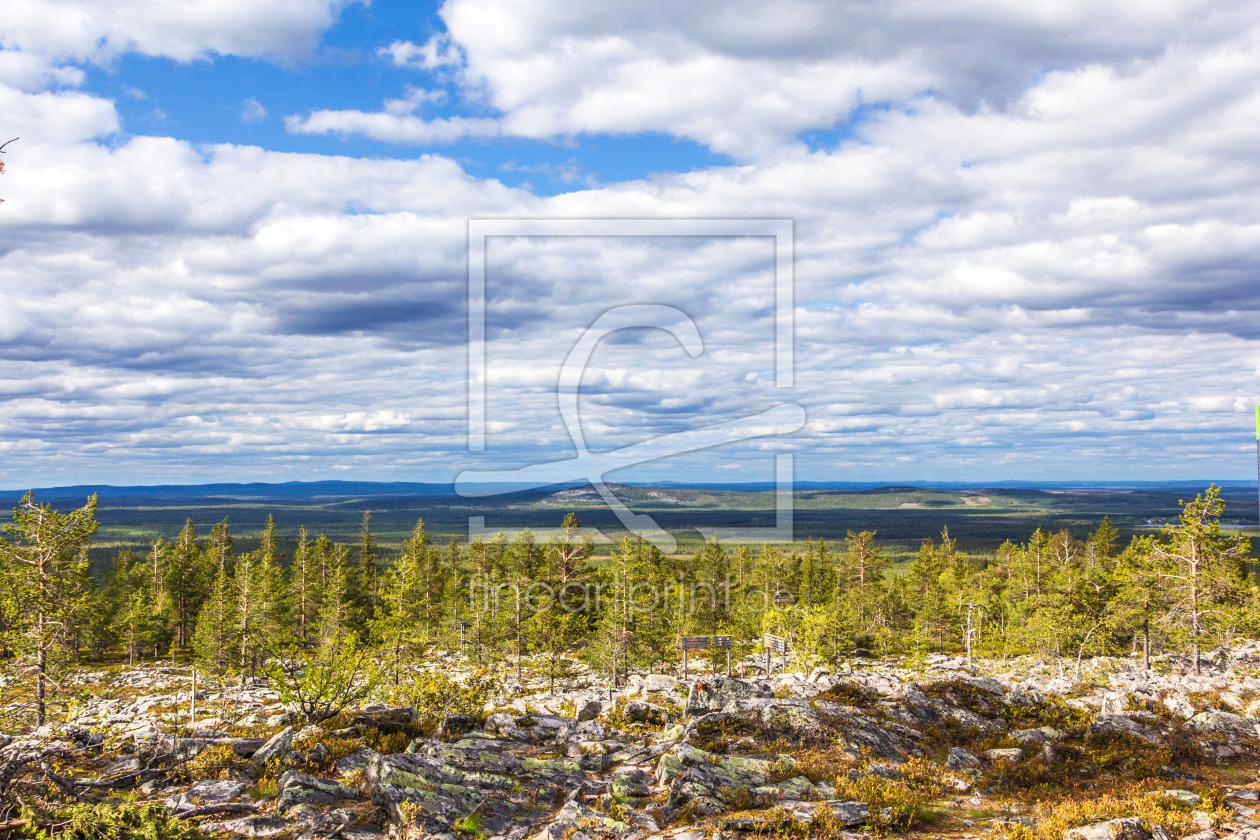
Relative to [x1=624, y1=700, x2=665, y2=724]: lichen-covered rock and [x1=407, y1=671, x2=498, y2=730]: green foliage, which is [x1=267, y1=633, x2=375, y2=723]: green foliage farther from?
[x1=624, y1=700, x2=665, y2=724]: lichen-covered rock

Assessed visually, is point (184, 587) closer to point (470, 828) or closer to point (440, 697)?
point (440, 697)

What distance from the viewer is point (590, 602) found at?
2891 inches

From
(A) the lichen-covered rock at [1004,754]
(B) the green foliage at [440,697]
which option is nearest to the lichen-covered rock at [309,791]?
(B) the green foliage at [440,697]

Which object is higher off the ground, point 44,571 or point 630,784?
point 44,571

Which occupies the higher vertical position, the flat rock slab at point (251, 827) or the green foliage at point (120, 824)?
the green foliage at point (120, 824)

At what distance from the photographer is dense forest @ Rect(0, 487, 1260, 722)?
37.9m

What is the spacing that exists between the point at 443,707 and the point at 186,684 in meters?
55.7

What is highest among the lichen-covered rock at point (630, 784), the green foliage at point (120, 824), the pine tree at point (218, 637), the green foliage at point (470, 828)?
the green foliage at point (120, 824)

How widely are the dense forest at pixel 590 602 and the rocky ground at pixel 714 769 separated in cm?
504

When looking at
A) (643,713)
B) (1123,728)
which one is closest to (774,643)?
(643,713)

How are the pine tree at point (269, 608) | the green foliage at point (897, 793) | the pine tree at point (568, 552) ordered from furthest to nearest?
the pine tree at point (568, 552), the pine tree at point (269, 608), the green foliage at point (897, 793)

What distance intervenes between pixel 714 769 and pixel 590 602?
58.1 metres

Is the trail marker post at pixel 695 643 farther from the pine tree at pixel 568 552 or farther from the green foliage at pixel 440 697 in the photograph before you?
the green foliage at pixel 440 697

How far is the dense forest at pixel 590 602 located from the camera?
3788 centimetres
